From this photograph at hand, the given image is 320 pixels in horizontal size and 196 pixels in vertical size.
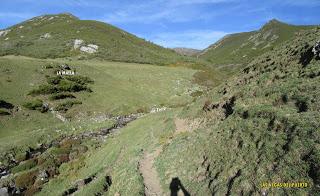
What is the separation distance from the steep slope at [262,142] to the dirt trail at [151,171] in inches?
24.7

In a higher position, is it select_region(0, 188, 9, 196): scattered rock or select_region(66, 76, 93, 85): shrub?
select_region(66, 76, 93, 85): shrub

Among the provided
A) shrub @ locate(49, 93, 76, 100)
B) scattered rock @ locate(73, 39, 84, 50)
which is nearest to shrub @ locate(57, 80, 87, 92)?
shrub @ locate(49, 93, 76, 100)

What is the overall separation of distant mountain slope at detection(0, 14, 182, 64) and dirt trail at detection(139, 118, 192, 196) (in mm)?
66966

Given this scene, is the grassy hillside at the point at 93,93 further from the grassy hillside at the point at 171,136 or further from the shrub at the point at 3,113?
the shrub at the point at 3,113

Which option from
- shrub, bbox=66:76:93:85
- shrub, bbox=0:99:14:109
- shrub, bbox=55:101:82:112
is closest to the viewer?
shrub, bbox=0:99:14:109

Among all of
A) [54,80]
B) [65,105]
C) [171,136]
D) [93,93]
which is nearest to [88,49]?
[54,80]

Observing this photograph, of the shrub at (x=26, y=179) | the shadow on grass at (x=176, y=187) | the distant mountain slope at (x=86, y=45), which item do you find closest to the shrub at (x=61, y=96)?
the shrub at (x=26, y=179)

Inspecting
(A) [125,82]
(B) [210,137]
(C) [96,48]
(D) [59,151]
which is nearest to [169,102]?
(A) [125,82]

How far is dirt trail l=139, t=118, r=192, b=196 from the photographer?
61.4ft

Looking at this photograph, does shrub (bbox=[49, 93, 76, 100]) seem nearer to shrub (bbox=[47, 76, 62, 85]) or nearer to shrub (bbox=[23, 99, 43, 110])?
shrub (bbox=[23, 99, 43, 110])

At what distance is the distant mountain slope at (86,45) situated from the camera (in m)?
94.1

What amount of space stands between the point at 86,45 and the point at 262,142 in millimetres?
91810

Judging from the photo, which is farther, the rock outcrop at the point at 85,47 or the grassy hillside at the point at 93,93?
the rock outcrop at the point at 85,47

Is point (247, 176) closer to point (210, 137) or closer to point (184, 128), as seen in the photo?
point (210, 137)
